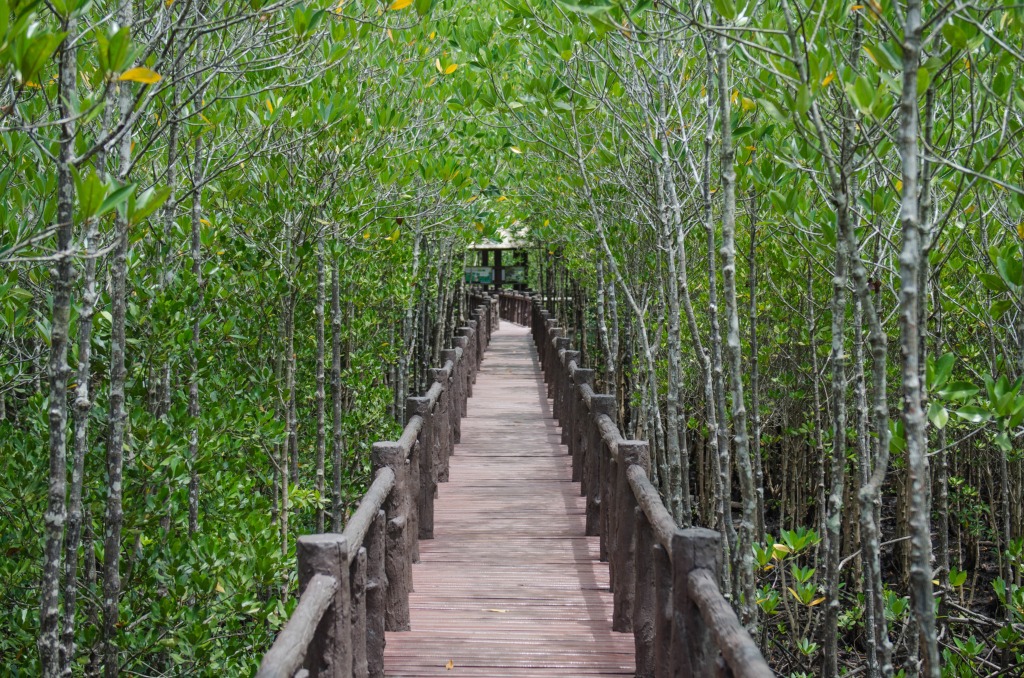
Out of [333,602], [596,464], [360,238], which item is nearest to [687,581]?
[333,602]

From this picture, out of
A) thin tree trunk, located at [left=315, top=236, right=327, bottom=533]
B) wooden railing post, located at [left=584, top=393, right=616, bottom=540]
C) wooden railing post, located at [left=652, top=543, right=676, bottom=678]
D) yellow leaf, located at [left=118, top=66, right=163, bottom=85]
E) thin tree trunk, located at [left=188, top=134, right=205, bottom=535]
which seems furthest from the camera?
thin tree trunk, located at [left=315, top=236, right=327, bottom=533]

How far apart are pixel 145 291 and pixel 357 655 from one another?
2.40 metres

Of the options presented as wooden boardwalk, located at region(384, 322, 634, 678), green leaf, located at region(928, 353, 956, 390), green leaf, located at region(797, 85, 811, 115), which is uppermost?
green leaf, located at region(797, 85, 811, 115)

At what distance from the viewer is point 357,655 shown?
388cm

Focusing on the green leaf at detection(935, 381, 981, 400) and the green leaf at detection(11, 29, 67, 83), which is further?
the green leaf at detection(935, 381, 981, 400)

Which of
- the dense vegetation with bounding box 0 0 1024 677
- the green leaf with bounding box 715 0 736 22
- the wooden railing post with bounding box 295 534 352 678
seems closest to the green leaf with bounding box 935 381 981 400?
the dense vegetation with bounding box 0 0 1024 677

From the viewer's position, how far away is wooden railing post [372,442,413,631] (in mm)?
4879

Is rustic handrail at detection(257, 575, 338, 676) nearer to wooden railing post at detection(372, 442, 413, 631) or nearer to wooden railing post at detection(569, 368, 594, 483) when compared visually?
wooden railing post at detection(372, 442, 413, 631)

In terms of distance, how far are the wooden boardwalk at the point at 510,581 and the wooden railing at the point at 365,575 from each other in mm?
232

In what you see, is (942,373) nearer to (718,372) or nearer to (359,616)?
(718,372)

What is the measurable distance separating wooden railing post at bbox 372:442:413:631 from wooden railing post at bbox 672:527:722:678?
1.93 metres

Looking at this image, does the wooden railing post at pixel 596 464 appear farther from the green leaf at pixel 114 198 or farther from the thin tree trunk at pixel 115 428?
the green leaf at pixel 114 198

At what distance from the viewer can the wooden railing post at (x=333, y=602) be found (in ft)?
10.6

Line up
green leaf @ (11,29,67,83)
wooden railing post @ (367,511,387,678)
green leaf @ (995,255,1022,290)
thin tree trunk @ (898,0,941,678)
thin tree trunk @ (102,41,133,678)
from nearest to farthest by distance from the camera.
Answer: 1. thin tree trunk @ (898,0,941,678)
2. green leaf @ (11,29,67,83)
3. green leaf @ (995,255,1022,290)
4. thin tree trunk @ (102,41,133,678)
5. wooden railing post @ (367,511,387,678)
